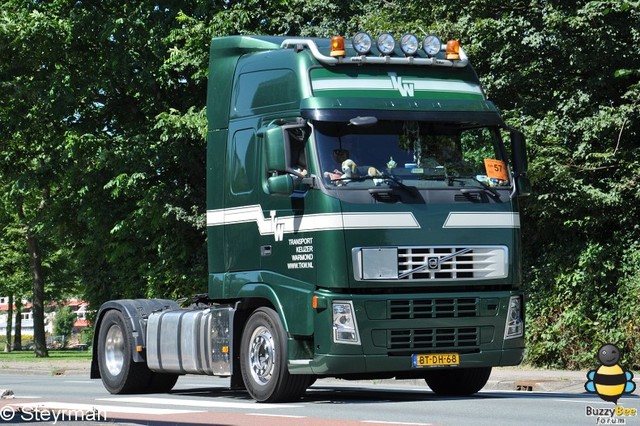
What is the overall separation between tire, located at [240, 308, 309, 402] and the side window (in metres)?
1.45

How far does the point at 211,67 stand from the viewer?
1570cm

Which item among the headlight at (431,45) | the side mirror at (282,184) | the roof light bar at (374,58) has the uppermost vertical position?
the headlight at (431,45)

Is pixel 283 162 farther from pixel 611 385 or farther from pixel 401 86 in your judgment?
pixel 611 385

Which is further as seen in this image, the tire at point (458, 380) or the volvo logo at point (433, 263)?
the tire at point (458, 380)

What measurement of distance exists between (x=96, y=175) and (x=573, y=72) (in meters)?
13.8

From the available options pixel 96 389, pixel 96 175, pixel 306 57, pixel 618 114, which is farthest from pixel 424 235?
pixel 96 175

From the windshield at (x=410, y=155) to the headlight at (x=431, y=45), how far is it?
1.01 m

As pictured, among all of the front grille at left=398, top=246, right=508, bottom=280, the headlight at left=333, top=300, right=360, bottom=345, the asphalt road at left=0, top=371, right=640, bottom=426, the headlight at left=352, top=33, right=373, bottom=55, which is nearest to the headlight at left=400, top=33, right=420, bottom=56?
the headlight at left=352, top=33, right=373, bottom=55

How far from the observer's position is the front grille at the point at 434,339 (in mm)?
13219

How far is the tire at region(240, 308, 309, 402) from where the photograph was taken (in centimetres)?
1354

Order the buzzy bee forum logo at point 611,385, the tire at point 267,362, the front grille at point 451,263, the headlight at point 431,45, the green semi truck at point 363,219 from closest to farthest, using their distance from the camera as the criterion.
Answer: the buzzy bee forum logo at point 611,385, the green semi truck at point 363,219, the front grille at point 451,263, the tire at point 267,362, the headlight at point 431,45

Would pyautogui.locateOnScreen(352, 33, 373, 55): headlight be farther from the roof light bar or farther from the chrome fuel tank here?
the chrome fuel tank

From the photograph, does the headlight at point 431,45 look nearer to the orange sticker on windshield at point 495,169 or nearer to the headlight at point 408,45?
the headlight at point 408,45

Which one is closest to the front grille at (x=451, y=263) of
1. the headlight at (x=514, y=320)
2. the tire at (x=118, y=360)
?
the headlight at (x=514, y=320)
